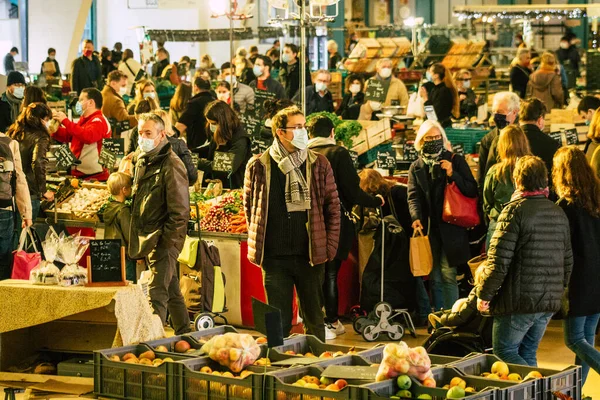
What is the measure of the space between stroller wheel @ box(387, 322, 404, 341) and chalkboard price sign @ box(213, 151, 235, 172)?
200 cm

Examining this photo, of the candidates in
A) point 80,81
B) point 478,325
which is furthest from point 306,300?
point 80,81

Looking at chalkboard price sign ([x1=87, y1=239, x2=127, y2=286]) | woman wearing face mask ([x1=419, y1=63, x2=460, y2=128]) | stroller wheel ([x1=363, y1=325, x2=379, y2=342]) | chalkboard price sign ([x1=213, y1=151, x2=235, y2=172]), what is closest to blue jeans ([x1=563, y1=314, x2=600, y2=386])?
stroller wheel ([x1=363, y1=325, x2=379, y2=342])

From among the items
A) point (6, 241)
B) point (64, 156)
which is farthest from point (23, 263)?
point (64, 156)

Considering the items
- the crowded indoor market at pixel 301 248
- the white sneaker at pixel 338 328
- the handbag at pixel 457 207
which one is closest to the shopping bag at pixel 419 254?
the crowded indoor market at pixel 301 248

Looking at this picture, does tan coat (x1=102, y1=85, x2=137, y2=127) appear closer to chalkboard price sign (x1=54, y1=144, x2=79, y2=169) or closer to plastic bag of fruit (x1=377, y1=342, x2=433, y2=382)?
chalkboard price sign (x1=54, y1=144, x2=79, y2=169)

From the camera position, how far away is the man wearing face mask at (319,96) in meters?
12.8

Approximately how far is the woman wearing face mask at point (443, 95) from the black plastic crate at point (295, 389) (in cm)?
728

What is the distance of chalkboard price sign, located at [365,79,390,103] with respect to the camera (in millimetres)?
12914

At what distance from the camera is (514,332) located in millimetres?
5797

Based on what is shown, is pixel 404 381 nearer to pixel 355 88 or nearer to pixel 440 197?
pixel 440 197

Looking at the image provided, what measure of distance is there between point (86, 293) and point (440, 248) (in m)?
3.08

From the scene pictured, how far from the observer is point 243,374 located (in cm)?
471

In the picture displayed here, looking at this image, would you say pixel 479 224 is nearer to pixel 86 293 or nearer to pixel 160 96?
pixel 86 293

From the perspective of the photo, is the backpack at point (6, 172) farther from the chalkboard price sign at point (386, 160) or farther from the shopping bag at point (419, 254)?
the chalkboard price sign at point (386, 160)
